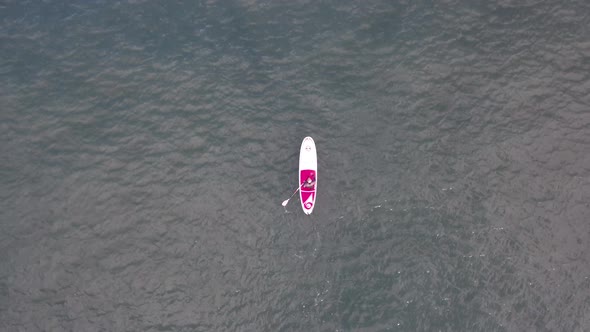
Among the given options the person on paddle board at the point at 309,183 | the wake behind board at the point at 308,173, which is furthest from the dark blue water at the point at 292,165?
the person on paddle board at the point at 309,183

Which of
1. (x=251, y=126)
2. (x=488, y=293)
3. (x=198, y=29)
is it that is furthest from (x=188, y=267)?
(x=198, y=29)

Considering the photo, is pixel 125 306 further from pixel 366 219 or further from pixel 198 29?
pixel 198 29

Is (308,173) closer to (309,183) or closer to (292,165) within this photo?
(309,183)

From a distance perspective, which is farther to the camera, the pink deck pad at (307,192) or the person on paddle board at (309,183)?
the person on paddle board at (309,183)

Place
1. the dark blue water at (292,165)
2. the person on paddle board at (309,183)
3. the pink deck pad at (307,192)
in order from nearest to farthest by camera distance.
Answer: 1. the dark blue water at (292,165)
2. the pink deck pad at (307,192)
3. the person on paddle board at (309,183)

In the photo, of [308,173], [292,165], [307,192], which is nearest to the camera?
[307,192]

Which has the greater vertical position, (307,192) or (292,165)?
(292,165)

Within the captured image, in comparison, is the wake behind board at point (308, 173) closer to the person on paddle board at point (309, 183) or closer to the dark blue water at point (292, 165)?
the person on paddle board at point (309, 183)

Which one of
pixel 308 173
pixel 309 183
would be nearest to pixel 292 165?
pixel 308 173
